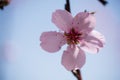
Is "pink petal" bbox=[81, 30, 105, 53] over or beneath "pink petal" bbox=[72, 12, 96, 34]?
beneath

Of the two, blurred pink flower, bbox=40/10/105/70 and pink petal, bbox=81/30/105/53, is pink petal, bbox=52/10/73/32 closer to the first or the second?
blurred pink flower, bbox=40/10/105/70

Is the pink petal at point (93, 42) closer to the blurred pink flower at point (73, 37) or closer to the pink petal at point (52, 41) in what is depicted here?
the blurred pink flower at point (73, 37)

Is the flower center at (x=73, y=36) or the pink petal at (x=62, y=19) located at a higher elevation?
the pink petal at (x=62, y=19)

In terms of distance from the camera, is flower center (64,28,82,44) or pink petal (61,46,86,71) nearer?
pink petal (61,46,86,71)

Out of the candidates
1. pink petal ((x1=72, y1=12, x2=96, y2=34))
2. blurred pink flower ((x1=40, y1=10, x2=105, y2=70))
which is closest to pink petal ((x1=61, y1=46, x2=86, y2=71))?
blurred pink flower ((x1=40, y1=10, x2=105, y2=70))

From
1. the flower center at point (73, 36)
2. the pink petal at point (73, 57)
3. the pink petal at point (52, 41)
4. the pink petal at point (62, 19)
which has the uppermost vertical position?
the pink petal at point (62, 19)

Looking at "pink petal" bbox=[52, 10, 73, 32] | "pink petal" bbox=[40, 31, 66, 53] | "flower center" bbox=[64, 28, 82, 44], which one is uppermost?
"pink petal" bbox=[52, 10, 73, 32]

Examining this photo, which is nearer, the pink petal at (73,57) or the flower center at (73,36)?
the pink petal at (73,57)

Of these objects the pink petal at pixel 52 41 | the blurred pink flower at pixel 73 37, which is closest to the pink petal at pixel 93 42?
the blurred pink flower at pixel 73 37
